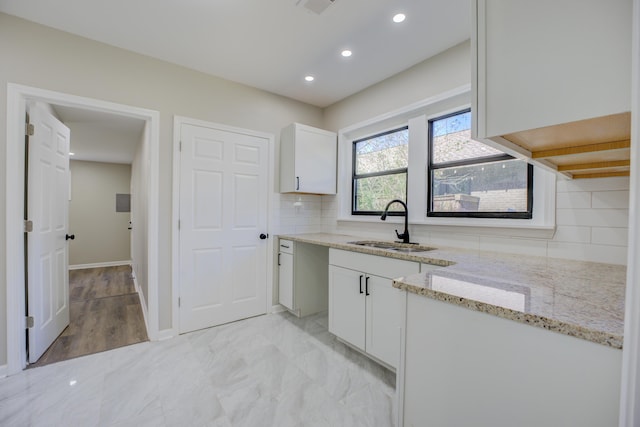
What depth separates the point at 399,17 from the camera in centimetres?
195

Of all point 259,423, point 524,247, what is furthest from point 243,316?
point 524,247

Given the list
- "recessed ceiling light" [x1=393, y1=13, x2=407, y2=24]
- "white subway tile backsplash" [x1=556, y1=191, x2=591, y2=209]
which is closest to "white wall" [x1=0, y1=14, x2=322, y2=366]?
"recessed ceiling light" [x1=393, y1=13, x2=407, y2=24]

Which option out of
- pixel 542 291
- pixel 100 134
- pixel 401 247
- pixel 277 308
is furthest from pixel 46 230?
pixel 542 291

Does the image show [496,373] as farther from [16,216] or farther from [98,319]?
[98,319]

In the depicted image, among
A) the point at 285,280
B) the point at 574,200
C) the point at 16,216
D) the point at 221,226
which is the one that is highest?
the point at 574,200

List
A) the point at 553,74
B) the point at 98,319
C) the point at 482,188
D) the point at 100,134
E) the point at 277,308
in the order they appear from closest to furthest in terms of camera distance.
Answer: the point at 553,74, the point at 482,188, the point at 98,319, the point at 277,308, the point at 100,134

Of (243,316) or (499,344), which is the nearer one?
(499,344)

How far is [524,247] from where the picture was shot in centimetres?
192

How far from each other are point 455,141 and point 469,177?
342mm

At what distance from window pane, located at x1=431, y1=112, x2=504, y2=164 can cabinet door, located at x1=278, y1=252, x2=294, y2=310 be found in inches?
71.8

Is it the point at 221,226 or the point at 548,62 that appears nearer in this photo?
the point at 548,62

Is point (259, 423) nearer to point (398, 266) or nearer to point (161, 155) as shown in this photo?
point (398, 266)

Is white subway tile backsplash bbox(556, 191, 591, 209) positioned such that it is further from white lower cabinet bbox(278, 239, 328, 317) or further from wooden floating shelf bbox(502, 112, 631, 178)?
white lower cabinet bbox(278, 239, 328, 317)

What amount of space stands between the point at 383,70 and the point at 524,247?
1.96 meters
